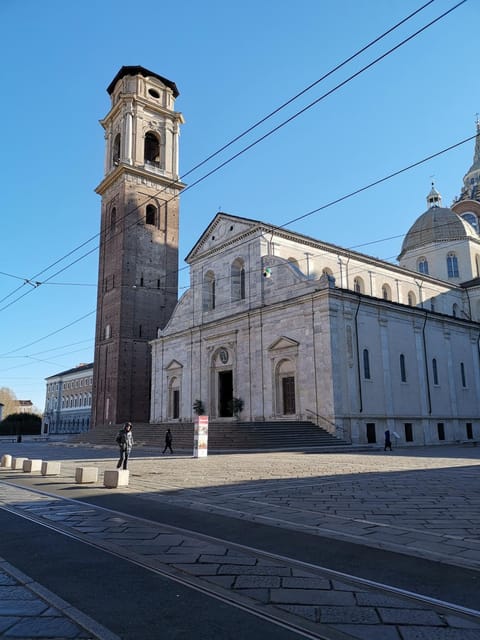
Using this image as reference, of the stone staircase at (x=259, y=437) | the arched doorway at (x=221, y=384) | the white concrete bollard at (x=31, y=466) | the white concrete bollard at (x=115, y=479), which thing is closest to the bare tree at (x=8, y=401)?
the arched doorway at (x=221, y=384)

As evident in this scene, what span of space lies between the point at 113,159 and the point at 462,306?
3585 cm

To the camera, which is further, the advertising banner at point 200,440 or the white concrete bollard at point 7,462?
the advertising banner at point 200,440

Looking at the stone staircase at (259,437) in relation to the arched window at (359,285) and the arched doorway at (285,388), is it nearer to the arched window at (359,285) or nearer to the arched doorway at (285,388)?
the arched doorway at (285,388)

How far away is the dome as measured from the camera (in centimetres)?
4888

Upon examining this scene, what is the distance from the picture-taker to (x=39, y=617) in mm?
3996

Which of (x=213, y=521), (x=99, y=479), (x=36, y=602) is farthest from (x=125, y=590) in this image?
(x=99, y=479)

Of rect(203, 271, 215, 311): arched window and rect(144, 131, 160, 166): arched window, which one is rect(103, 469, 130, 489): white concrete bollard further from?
rect(144, 131, 160, 166): arched window

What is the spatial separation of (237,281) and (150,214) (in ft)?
47.0

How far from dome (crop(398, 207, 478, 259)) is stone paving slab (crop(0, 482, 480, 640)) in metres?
48.1

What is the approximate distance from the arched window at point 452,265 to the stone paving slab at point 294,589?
155ft

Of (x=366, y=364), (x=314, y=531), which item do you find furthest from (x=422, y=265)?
(x=314, y=531)

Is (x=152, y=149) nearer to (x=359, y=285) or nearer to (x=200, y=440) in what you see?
(x=359, y=285)

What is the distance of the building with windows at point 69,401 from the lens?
8075 centimetres

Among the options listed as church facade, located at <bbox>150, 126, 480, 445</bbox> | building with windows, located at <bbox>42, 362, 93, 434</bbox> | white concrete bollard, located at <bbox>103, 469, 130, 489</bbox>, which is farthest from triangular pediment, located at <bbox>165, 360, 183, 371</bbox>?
building with windows, located at <bbox>42, 362, 93, 434</bbox>
